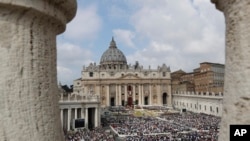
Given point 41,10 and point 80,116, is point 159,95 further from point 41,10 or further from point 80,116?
point 41,10

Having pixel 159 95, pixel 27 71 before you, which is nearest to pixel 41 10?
pixel 27 71

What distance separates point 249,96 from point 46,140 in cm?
125

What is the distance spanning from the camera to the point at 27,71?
2.04 m

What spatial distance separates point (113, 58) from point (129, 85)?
12.7 metres

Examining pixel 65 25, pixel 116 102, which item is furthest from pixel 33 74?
pixel 116 102

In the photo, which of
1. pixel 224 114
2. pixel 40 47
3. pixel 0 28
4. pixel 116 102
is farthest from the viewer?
pixel 116 102

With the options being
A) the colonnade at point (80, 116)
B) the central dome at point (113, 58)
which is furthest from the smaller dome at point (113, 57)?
the colonnade at point (80, 116)

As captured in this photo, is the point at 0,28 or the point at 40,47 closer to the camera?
the point at 0,28

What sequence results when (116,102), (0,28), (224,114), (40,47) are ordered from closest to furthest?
1. (0,28)
2. (40,47)
3. (224,114)
4. (116,102)

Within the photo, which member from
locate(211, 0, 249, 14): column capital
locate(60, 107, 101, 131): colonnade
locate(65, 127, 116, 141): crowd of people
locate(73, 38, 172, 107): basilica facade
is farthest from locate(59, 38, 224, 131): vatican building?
locate(211, 0, 249, 14): column capital

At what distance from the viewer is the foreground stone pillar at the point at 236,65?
2.11 m

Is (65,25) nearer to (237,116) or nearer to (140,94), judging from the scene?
(237,116)

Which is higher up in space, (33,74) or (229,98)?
(33,74)

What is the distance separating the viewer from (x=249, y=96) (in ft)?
6.84
